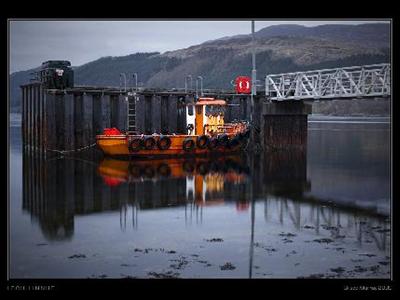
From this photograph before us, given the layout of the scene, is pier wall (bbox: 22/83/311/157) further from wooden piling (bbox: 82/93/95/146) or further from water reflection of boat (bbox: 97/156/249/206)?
water reflection of boat (bbox: 97/156/249/206)

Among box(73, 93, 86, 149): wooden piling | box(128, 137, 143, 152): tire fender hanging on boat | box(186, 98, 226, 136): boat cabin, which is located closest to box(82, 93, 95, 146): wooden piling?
box(73, 93, 86, 149): wooden piling

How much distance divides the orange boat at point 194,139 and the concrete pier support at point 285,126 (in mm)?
2035

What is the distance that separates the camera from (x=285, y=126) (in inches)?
1437

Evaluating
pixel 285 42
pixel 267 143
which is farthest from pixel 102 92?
pixel 285 42

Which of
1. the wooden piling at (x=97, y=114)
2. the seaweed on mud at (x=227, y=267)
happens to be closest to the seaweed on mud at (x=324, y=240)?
the seaweed on mud at (x=227, y=267)

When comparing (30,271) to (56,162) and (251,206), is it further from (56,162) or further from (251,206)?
(56,162)

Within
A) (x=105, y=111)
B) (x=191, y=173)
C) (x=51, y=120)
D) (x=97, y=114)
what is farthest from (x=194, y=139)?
(x=51, y=120)

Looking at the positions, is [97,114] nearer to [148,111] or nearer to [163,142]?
[148,111]

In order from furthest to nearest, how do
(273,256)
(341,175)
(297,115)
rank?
(297,115)
(341,175)
(273,256)

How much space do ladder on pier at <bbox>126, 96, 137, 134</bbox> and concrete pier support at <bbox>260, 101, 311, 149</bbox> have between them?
25.8 ft

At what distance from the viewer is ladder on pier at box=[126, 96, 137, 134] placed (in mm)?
33219

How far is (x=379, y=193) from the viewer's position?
67.1 feet

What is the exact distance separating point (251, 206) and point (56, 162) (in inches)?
549

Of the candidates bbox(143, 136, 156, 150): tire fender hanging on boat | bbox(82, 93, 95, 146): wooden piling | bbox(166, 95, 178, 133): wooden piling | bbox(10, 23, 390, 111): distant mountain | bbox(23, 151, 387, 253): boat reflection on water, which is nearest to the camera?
bbox(23, 151, 387, 253): boat reflection on water
